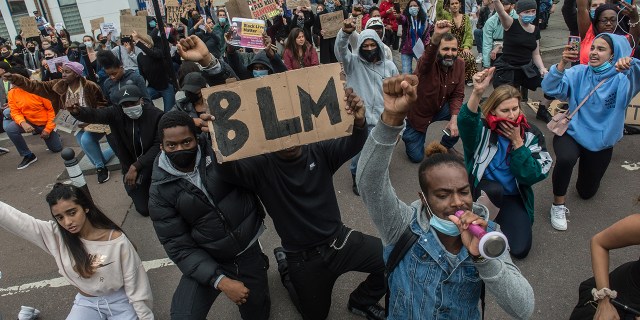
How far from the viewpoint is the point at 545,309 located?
10.6ft

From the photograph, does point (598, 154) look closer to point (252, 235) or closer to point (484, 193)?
point (484, 193)

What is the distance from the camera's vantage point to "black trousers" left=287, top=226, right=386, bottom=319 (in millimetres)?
3014

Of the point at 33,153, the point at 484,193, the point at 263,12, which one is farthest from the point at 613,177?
the point at 33,153

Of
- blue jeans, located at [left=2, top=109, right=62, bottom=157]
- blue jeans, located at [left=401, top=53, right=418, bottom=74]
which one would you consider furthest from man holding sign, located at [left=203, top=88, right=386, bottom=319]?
blue jeans, located at [left=2, top=109, right=62, bottom=157]

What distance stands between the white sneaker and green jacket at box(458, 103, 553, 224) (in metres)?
0.62

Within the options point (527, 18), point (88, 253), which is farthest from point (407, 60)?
point (88, 253)

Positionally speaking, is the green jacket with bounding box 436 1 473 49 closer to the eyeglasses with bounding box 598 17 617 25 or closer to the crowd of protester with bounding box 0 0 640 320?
the crowd of protester with bounding box 0 0 640 320

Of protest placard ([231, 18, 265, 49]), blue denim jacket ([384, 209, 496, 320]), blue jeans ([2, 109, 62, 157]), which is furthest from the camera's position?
blue jeans ([2, 109, 62, 157])

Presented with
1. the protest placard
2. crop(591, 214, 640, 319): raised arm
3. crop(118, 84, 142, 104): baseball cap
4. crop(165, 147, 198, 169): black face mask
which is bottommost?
crop(591, 214, 640, 319): raised arm

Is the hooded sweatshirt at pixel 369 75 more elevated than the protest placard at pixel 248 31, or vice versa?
the protest placard at pixel 248 31

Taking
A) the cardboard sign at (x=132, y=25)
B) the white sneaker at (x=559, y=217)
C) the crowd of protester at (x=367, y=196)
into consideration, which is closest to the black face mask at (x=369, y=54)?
the crowd of protester at (x=367, y=196)

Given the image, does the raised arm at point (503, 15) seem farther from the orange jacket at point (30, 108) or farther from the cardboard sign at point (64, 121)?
the orange jacket at point (30, 108)

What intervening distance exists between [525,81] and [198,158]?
5317 mm

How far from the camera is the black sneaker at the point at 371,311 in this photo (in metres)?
3.23
